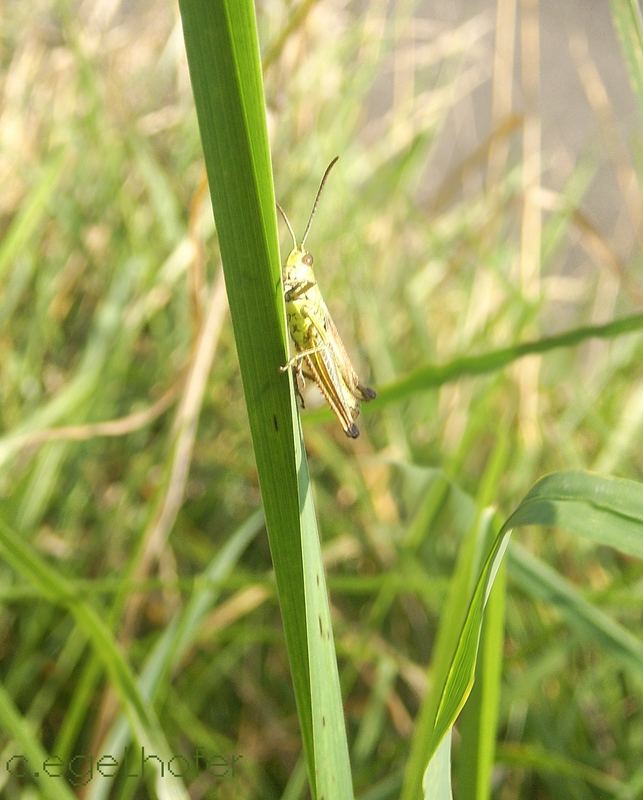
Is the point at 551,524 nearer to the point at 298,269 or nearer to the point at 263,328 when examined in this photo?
the point at 263,328

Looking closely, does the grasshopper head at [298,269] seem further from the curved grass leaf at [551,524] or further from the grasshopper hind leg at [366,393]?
the curved grass leaf at [551,524]

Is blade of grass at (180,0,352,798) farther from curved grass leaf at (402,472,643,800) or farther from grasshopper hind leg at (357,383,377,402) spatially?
grasshopper hind leg at (357,383,377,402)

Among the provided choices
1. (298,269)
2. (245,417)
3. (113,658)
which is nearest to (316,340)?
(298,269)

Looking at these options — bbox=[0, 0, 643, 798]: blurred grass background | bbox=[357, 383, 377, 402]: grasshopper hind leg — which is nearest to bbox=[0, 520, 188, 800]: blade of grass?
bbox=[0, 0, 643, 798]: blurred grass background

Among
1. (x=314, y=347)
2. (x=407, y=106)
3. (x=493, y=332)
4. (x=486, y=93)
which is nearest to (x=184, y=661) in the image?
(x=314, y=347)

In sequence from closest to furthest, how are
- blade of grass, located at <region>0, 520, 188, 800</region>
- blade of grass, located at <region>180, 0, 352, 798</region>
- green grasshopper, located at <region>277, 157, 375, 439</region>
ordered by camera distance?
blade of grass, located at <region>180, 0, 352, 798</region> → blade of grass, located at <region>0, 520, 188, 800</region> → green grasshopper, located at <region>277, 157, 375, 439</region>

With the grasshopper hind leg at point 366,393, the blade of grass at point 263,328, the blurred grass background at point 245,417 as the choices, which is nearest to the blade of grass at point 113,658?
the blurred grass background at point 245,417
